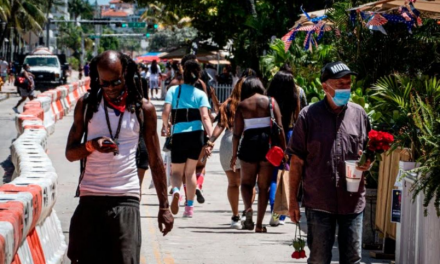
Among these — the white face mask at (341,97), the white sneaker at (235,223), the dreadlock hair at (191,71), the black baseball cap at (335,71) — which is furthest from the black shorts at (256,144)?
the white face mask at (341,97)

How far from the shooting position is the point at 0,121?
2648 centimetres

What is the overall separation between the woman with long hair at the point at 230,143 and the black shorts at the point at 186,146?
152mm

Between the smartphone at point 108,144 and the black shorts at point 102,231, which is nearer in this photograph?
the smartphone at point 108,144

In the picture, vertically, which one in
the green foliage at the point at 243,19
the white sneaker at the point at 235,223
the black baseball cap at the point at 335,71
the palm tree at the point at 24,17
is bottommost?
the white sneaker at the point at 235,223

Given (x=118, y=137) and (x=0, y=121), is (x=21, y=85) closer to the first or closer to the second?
(x=0, y=121)

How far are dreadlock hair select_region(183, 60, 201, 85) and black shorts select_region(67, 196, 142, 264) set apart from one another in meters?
5.48

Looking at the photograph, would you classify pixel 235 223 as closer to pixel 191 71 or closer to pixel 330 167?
pixel 191 71

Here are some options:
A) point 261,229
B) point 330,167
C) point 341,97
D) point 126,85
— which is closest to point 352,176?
point 330,167

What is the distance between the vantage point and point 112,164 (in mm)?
5246

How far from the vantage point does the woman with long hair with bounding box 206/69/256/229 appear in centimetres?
1036

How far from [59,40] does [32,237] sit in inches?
5714

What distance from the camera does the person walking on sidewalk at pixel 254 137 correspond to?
9.63 metres

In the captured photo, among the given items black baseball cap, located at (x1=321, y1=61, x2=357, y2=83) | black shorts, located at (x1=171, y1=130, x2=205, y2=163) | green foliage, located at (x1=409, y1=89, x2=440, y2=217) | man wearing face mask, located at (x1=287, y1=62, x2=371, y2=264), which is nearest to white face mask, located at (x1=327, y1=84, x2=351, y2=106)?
man wearing face mask, located at (x1=287, y1=62, x2=371, y2=264)

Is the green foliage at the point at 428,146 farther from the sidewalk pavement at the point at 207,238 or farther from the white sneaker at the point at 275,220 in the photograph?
the white sneaker at the point at 275,220
